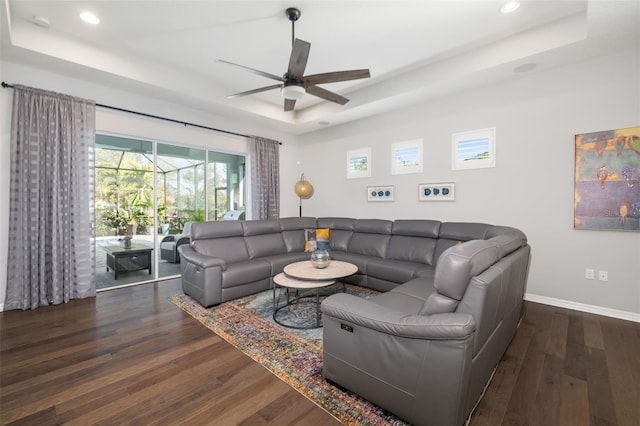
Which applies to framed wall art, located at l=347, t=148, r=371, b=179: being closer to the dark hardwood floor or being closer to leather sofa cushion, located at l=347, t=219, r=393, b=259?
leather sofa cushion, located at l=347, t=219, r=393, b=259

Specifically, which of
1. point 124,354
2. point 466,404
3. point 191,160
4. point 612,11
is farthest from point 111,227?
point 612,11

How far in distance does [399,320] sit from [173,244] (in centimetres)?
438

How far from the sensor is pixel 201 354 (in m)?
2.21

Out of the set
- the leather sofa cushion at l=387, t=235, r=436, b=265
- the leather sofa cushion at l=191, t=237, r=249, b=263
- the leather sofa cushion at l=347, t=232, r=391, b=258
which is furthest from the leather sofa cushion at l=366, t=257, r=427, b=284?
the leather sofa cushion at l=191, t=237, r=249, b=263

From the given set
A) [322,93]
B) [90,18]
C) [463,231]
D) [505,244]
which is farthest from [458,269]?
[90,18]

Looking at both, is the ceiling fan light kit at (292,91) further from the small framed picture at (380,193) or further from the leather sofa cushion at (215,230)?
the small framed picture at (380,193)

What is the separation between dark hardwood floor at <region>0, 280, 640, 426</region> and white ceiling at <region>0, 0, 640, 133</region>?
2.76 m

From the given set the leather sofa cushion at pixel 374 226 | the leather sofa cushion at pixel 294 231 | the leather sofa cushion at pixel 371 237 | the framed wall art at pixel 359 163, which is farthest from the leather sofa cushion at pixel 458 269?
the framed wall art at pixel 359 163

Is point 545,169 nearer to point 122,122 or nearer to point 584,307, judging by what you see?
point 584,307

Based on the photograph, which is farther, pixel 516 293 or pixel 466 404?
pixel 516 293

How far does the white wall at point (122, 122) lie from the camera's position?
3.06m

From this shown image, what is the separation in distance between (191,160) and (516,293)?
483 centimetres

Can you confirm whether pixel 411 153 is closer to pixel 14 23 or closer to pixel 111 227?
pixel 111 227

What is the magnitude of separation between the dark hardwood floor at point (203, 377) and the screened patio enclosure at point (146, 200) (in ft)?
4.37
